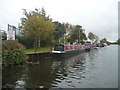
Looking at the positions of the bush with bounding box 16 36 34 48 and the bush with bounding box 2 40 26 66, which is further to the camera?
the bush with bounding box 16 36 34 48

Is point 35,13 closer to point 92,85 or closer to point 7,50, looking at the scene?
point 7,50

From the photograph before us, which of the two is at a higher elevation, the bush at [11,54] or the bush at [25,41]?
the bush at [25,41]

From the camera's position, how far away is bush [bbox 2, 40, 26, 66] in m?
21.8

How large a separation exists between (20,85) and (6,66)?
7989mm

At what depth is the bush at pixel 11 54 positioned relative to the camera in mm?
21827

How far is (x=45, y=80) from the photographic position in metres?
15.3

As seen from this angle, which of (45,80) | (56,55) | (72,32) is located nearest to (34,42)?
(56,55)

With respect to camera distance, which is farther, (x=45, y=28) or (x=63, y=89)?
(x=45, y=28)

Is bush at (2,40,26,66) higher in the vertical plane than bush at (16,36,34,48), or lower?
lower

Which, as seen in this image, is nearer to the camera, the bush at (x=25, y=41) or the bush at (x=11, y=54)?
the bush at (x=11, y=54)

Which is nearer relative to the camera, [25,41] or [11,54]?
[11,54]

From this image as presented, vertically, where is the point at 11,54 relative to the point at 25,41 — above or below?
below

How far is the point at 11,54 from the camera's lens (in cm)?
2250

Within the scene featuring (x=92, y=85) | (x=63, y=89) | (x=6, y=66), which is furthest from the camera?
(x=6, y=66)
